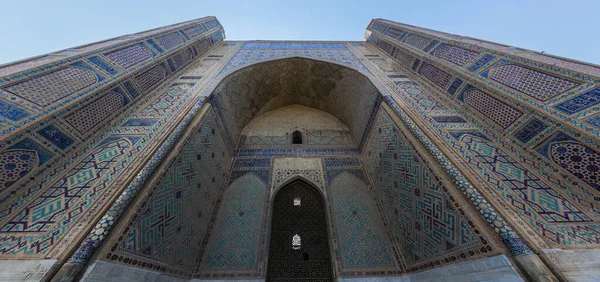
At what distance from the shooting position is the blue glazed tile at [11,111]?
2049mm

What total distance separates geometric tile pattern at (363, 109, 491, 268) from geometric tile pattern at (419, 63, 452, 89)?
123 cm

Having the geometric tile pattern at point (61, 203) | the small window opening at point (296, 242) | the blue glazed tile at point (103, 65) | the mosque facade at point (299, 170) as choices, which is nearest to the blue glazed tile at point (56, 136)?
the mosque facade at point (299, 170)

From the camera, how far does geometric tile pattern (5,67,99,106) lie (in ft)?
7.61

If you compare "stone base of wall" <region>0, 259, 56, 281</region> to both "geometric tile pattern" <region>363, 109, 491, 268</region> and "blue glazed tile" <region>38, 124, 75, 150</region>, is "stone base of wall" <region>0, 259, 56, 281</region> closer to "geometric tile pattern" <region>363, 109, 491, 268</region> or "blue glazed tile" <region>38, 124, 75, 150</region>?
"blue glazed tile" <region>38, 124, 75, 150</region>

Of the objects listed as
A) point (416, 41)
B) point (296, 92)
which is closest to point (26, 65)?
point (296, 92)

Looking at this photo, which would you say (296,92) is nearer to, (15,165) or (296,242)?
(296,242)

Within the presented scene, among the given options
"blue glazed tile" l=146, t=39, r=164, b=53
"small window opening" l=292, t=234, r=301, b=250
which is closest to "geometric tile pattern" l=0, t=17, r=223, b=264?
"blue glazed tile" l=146, t=39, r=164, b=53

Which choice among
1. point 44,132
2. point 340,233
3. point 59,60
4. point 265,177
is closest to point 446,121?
point 340,233

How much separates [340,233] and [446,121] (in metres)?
2.45

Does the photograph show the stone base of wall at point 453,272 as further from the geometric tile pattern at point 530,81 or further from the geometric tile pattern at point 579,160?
the geometric tile pattern at point 530,81

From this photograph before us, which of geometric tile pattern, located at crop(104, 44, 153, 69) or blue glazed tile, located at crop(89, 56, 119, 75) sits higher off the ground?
geometric tile pattern, located at crop(104, 44, 153, 69)

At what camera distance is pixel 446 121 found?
3.24m

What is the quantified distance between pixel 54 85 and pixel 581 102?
6.07m

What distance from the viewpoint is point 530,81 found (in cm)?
274
